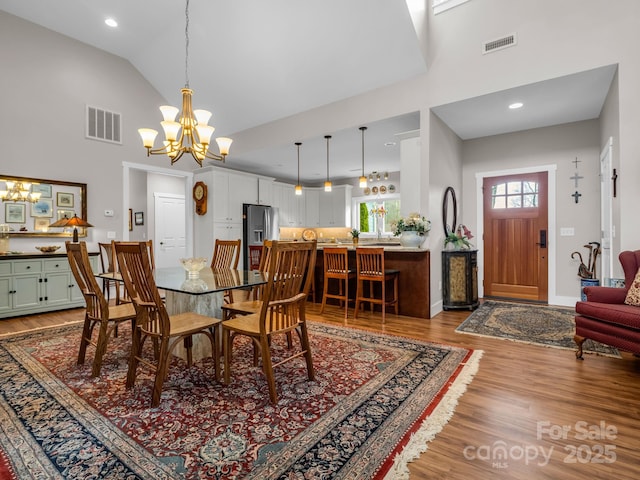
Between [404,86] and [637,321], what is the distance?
3.59 metres

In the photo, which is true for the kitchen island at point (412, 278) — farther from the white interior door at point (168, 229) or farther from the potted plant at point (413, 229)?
the white interior door at point (168, 229)

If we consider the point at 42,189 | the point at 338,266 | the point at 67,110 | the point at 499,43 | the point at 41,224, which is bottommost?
the point at 338,266

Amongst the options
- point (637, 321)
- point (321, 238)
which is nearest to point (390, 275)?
point (637, 321)

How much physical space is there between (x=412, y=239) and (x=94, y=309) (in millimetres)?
3456

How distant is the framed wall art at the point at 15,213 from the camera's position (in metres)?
4.61

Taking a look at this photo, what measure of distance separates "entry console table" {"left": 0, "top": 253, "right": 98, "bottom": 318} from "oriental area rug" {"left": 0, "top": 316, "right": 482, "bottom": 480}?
70.9 inches

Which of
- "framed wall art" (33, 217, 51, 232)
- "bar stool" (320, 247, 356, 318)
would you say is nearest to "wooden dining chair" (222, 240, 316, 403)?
"bar stool" (320, 247, 356, 318)

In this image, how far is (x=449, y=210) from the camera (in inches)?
204

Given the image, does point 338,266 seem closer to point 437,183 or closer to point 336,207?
point 437,183

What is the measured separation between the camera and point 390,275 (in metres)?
4.34

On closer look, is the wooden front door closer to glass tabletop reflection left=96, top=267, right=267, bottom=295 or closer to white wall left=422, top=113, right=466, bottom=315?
white wall left=422, top=113, right=466, bottom=315

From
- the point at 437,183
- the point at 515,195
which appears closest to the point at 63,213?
the point at 437,183

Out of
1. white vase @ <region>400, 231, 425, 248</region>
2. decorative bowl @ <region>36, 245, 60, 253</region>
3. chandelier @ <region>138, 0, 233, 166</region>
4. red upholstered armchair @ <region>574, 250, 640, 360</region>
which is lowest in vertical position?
red upholstered armchair @ <region>574, 250, 640, 360</region>

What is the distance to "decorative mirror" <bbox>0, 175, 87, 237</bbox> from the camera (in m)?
4.63
